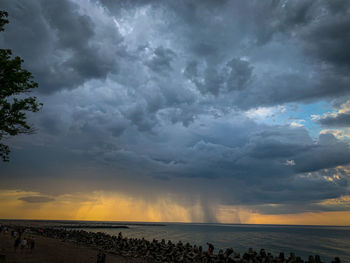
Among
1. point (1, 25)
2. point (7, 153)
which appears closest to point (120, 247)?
point (7, 153)

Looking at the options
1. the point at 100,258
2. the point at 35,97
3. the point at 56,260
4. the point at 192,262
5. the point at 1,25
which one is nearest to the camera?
the point at 1,25

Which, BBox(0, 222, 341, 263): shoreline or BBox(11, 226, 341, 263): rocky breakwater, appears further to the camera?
BBox(0, 222, 341, 263): shoreline

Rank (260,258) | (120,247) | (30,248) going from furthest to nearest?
(120,247) → (30,248) → (260,258)

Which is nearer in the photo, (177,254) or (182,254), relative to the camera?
(182,254)

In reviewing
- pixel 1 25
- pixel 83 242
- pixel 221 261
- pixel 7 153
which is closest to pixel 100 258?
pixel 221 261

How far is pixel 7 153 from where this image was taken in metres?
17.1

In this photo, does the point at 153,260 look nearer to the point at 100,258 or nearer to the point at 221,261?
the point at 100,258

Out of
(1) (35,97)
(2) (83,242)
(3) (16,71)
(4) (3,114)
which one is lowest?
(2) (83,242)

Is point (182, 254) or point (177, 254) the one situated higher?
point (182, 254)

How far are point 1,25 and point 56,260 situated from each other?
2586cm

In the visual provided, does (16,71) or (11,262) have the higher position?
(16,71)

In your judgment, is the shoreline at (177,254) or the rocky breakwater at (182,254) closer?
the rocky breakwater at (182,254)

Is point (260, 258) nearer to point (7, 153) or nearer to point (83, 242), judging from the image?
point (7, 153)

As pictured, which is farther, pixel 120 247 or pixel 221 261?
pixel 120 247
